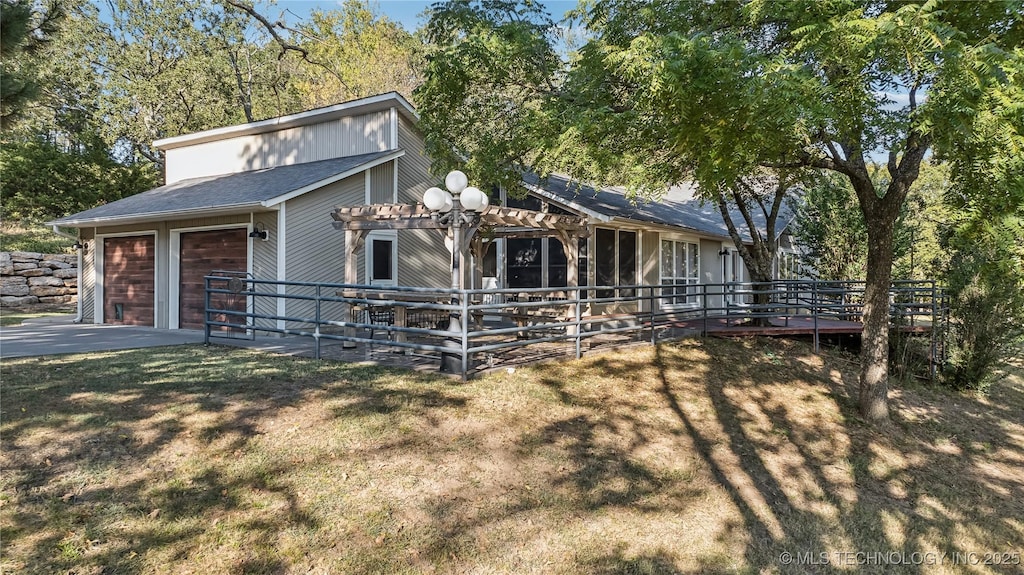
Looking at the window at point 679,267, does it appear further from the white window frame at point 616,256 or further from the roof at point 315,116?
the roof at point 315,116

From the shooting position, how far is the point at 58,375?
647cm

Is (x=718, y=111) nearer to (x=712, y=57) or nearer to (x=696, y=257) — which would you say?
(x=712, y=57)

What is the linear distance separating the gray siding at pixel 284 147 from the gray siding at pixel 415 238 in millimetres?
620

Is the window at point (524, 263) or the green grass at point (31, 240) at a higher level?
the green grass at point (31, 240)

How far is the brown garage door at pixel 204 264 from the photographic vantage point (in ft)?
37.3

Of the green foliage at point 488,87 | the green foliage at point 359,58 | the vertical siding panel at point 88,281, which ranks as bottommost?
the vertical siding panel at point 88,281

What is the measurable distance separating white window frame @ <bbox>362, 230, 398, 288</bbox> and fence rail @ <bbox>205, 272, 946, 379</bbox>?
0.88 m

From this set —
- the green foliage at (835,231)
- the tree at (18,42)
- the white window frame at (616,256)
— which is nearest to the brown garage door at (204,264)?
the tree at (18,42)

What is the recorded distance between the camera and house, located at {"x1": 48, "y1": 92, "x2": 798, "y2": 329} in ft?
36.3

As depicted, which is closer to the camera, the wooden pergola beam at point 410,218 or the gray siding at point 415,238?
the wooden pergola beam at point 410,218

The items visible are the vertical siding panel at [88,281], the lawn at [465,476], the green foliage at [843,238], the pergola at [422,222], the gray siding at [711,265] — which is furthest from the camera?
the gray siding at [711,265]

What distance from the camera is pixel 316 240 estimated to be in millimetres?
11383

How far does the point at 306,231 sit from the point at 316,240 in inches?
11.6

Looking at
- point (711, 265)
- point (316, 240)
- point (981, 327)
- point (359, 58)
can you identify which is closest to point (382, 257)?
point (316, 240)
